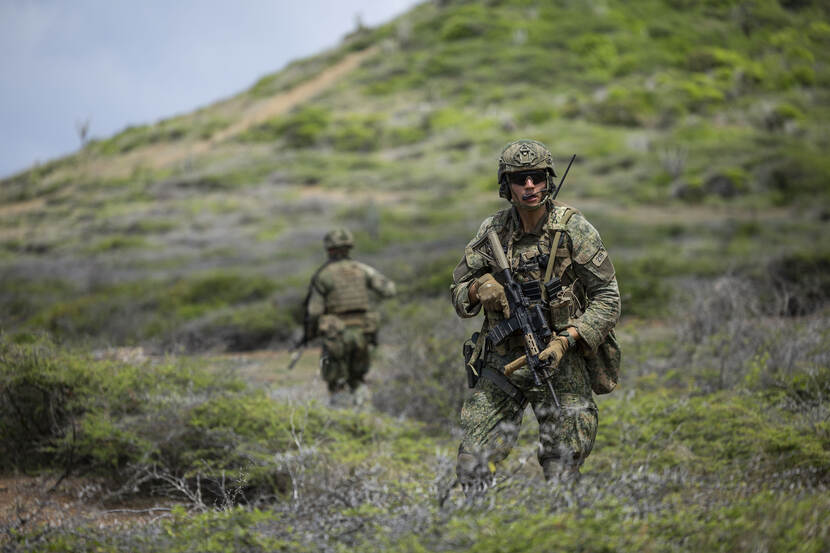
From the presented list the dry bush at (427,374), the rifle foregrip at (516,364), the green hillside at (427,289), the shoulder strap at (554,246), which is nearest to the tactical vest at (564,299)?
the shoulder strap at (554,246)

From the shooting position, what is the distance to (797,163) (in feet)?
88.7

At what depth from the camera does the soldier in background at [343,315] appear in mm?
7695

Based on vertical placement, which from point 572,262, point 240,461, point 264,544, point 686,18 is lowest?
point 240,461

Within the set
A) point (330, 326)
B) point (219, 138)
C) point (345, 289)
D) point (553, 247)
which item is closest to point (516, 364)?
point (553, 247)

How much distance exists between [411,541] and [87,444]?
3474 mm

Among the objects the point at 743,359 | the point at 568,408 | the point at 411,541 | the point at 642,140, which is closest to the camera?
the point at 411,541

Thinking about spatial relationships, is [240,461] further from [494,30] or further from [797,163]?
[494,30]

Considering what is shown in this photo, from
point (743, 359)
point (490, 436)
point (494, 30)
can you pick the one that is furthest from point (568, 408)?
point (494, 30)

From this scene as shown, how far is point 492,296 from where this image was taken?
3.67 metres

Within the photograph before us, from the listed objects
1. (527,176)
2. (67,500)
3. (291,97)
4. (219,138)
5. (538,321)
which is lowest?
Result: (67,500)

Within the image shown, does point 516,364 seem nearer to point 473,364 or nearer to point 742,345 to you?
point 473,364

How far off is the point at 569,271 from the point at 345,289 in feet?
13.7

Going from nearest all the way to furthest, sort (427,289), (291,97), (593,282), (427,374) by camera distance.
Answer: (593,282)
(427,374)
(427,289)
(291,97)

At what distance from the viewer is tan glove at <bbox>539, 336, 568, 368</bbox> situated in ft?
11.5
